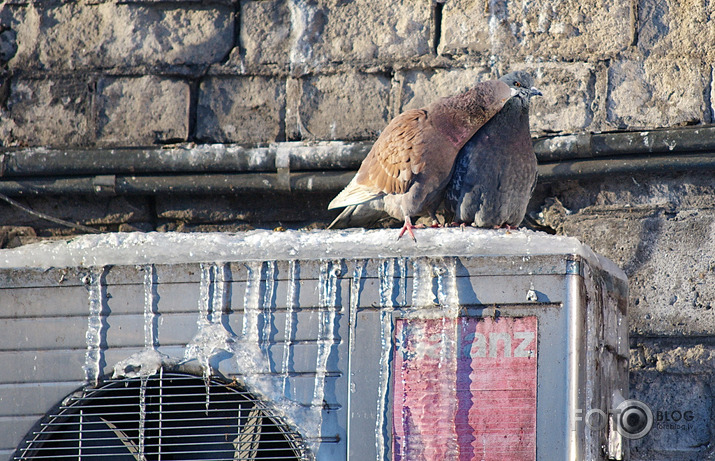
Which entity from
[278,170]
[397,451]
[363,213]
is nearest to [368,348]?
[397,451]

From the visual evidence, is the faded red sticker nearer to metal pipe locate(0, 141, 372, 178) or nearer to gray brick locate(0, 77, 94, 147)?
metal pipe locate(0, 141, 372, 178)

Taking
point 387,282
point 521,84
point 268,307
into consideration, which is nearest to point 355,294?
point 387,282

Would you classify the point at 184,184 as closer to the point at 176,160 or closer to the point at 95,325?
the point at 176,160

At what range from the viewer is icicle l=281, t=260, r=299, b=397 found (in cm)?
199

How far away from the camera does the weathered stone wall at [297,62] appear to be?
3080mm

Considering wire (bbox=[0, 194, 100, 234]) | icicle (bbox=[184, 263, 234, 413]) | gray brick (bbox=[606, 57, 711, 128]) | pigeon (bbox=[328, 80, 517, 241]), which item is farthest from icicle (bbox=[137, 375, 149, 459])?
gray brick (bbox=[606, 57, 711, 128])

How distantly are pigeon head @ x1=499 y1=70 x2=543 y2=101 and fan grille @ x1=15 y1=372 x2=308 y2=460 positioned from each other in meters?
1.29

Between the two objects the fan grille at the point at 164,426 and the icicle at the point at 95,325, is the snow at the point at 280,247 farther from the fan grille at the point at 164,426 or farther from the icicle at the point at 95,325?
the fan grille at the point at 164,426

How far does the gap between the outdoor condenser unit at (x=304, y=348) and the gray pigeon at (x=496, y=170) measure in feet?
1.60

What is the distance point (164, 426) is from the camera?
2031 millimetres

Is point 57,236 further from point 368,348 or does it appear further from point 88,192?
point 368,348

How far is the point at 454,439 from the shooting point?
6.35 feet

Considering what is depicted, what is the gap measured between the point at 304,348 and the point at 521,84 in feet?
3.86

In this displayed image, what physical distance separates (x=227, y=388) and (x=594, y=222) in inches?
62.3
